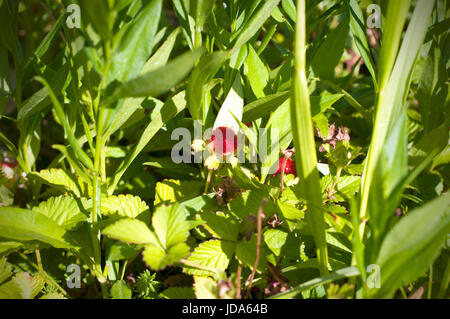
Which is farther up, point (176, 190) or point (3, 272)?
point (176, 190)

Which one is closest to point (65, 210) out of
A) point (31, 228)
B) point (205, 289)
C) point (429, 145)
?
point (31, 228)

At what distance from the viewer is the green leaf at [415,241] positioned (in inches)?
20.7

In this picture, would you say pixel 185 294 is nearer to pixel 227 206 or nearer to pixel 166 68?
pixel 227 206

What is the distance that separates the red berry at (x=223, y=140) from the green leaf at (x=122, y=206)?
186 mm

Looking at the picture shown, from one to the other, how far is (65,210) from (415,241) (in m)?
0.61

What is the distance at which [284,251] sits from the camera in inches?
29.8

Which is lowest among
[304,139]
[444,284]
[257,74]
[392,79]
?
[444,284]

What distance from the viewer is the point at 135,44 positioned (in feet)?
2.04

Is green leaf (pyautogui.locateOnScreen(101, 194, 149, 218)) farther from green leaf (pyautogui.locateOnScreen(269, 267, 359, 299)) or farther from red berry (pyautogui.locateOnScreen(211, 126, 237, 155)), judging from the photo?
green leaf (pyautogui.locateOnScreen(269, 267, 359, 299))

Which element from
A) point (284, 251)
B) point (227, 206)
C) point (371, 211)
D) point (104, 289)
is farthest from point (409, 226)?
point (104, 289)

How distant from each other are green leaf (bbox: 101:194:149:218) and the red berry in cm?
19

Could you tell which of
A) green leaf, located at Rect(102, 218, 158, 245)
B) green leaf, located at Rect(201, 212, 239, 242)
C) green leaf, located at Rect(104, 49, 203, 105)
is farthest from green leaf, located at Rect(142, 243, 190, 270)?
green leaf, located at Rect(104, 49, 203, 105)

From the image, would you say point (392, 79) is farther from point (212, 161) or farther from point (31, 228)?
point (31, 228)

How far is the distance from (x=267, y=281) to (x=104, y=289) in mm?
304
